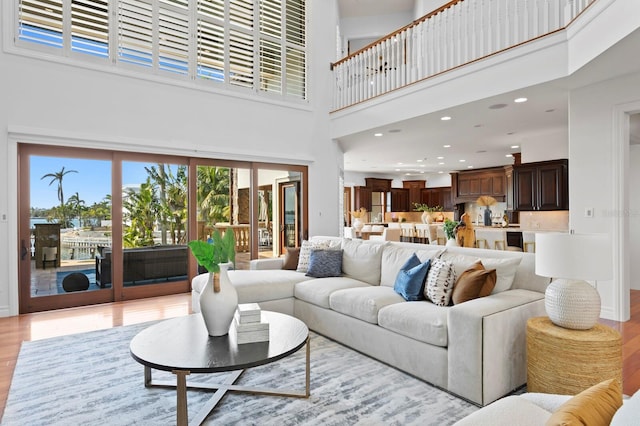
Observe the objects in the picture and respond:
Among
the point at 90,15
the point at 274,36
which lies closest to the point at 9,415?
the point at 90,15

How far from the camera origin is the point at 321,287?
149 inches

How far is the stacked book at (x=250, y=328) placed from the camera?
230cm

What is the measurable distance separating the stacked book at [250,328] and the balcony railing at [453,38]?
405 centimetres

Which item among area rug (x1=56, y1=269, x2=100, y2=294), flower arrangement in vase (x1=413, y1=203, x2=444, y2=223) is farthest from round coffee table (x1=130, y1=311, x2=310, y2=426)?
flower arrangement in vase (x1=413, y1=203, x2=444, y2=223)

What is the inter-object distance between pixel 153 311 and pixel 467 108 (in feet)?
16.2

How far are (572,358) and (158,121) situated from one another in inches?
220

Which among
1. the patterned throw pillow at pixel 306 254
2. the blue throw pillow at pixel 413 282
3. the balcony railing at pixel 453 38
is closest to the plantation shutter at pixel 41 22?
the patterned throw pillow at pixel 306 254

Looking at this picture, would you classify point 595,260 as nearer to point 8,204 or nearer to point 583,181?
point 583,181

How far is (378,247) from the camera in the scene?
13.5ft

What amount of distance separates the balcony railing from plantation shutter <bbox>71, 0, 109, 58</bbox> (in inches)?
156

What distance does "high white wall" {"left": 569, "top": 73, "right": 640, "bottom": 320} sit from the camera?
4145 mm

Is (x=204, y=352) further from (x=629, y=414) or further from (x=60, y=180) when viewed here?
(x=60, y=180)

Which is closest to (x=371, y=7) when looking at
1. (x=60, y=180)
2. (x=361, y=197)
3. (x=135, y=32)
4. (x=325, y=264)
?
(x=135, y=32)

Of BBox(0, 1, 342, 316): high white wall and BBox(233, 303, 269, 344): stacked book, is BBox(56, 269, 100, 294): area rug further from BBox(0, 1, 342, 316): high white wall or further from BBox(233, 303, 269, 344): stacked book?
BBox(233, 303, 269, 344): stacked book
